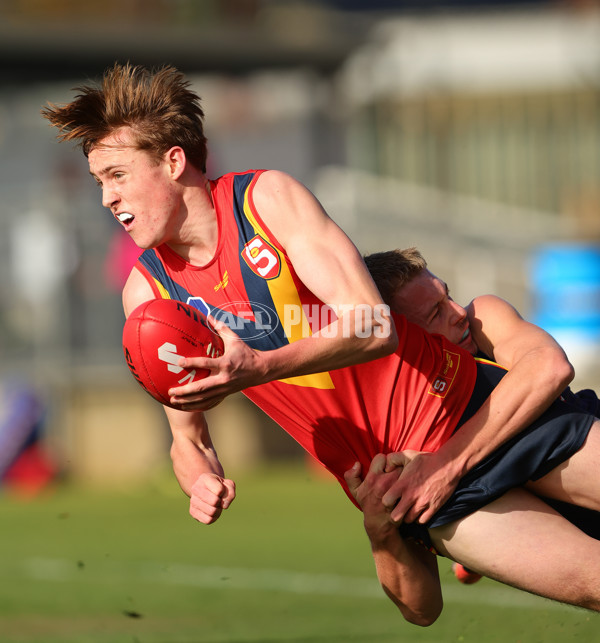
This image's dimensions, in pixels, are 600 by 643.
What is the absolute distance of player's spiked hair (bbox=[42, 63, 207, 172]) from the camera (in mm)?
4293

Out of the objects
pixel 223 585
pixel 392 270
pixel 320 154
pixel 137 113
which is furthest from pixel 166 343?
pixel 320 154

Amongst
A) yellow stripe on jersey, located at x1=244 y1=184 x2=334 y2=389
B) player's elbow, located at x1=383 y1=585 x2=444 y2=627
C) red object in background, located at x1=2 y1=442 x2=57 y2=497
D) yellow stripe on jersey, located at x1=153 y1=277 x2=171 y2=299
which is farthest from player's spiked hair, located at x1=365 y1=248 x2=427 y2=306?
red object in background, located at x1=2 y1=442 x2=57 y2=497

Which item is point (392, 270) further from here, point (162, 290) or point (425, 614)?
point (425, 614)

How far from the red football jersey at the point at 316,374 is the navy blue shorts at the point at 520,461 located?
8.2 inches

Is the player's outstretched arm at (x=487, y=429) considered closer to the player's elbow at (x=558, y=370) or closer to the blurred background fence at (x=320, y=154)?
the player's elbow at (x=558, y=370)

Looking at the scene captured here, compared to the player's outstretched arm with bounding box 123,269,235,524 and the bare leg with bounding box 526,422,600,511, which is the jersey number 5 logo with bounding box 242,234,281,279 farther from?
the bare leg with bounding box 526,422,600,511

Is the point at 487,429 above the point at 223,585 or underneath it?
above

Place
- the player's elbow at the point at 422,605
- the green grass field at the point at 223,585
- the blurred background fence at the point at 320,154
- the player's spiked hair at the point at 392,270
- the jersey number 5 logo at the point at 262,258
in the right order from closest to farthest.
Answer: the jersey number 5 logo at the point at 262,258, the player's spiked hair at the point at 392,270, the player's elbow at the point at 422,605, the green grass field at the point at 223,585, the blurred background fence at the point at 320,154

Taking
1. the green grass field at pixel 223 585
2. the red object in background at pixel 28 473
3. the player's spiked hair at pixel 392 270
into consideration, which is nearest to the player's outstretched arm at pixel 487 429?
the player's spiked hair at pixel 392 270

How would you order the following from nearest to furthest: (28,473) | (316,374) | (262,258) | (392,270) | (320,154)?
(262,258), (316,374), (392,270), (28,473), (320,154)

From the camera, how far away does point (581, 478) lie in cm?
443

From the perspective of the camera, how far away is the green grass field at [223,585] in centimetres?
689

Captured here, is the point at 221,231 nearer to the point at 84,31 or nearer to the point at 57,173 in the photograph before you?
the point at 57,173

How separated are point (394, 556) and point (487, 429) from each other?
0.71m
